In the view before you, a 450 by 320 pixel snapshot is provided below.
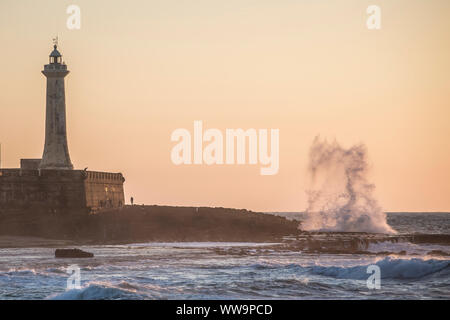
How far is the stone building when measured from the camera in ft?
152

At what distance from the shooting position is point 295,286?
23.2m

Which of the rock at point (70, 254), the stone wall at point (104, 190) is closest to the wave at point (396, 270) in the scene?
the rock at point (70, 254)

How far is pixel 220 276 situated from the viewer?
25.4 metres

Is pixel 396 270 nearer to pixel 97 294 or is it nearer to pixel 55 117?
pixel 97 294

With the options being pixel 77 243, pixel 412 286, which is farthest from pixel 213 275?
pixel 77 243

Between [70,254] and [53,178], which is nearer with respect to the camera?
[70,254]

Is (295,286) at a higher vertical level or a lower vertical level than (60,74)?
lower

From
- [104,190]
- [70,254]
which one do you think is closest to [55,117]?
[104,190]

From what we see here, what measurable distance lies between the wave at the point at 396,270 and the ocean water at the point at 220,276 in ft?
0.09

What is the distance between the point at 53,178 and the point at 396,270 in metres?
25.1

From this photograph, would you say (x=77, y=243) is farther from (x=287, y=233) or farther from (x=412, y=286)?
(x=412, y=286)

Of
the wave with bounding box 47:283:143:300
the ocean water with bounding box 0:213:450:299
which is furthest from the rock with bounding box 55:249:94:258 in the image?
the wave with bounding box 47:283:143:300
